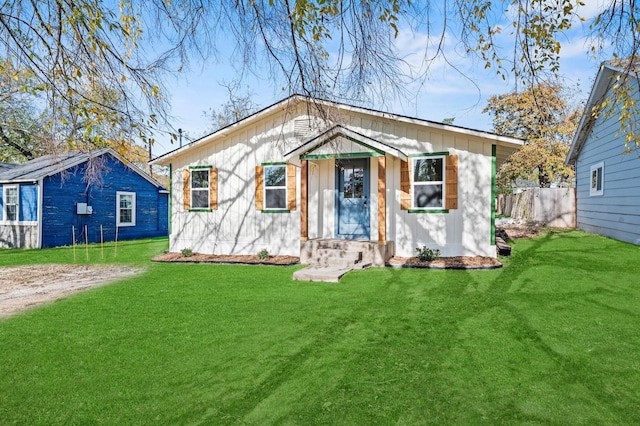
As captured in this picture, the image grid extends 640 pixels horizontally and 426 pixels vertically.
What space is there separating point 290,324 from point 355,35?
127 inches

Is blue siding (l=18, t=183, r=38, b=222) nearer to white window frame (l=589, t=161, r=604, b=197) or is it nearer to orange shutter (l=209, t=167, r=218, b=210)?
orange shutter (l=209, t=167, r=218, b=210)

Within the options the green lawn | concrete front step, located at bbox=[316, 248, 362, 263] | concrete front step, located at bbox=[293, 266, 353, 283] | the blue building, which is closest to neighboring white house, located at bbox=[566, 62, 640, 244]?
the green lawn

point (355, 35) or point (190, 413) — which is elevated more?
point (355, 35)

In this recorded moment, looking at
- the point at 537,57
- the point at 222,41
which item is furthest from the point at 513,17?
the point at 222,41

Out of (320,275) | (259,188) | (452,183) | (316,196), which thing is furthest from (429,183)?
(259,188)

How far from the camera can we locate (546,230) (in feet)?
51.2

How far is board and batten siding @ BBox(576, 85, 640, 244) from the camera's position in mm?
10297

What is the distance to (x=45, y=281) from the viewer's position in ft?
25.6

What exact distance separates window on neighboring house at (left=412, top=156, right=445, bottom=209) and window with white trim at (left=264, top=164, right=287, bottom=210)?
343 centimetres

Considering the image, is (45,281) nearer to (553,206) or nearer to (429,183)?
(429,183)

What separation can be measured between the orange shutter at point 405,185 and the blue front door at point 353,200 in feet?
2.87

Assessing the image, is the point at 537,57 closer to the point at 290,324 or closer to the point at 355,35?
the point at 355,35

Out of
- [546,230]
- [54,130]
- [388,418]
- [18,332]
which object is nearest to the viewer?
[388,418]

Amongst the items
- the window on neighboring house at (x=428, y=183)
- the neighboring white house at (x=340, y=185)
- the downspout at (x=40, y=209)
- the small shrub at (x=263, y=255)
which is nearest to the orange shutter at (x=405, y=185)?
the neighboring white house at (x=340, y=185)
